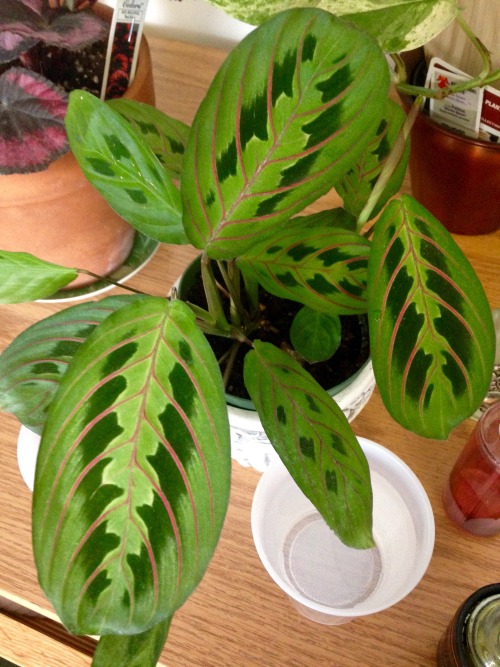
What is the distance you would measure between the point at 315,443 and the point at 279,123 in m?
0.19

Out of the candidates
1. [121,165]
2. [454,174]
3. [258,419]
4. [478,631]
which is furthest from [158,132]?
[478,631]

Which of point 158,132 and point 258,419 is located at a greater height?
point 158,132

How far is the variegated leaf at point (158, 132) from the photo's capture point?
1.56ft

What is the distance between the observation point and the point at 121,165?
384mm

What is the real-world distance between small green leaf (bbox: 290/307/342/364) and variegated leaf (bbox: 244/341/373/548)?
1.8 inches

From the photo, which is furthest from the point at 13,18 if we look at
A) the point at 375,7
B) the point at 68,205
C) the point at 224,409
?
the point at 224,409

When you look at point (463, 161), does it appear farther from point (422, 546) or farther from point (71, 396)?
point (71, 396)

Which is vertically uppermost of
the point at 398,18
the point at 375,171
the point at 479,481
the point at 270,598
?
the point at 398,18

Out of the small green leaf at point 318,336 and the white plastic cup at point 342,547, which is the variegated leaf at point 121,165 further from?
the white plastic cup at point 342,547

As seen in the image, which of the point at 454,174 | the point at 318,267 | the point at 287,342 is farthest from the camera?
the point at 454,174

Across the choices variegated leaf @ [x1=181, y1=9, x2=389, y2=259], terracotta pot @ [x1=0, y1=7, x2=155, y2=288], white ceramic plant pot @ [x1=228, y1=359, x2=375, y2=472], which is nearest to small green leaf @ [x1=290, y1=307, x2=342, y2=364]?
white ceramic plant pot @ [x1=228, y1=359, x2=375, y2=472]

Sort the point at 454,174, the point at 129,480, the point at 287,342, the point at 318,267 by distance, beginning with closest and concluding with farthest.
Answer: the point at 129,480 → the point at 318,267 → the point at 287,342 → the point at 454,174

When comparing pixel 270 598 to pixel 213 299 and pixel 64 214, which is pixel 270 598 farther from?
pixel 64 214

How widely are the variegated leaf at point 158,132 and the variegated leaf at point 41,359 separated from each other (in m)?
0.13
